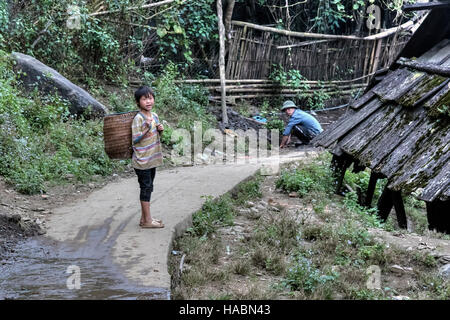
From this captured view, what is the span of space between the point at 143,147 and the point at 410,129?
130 inches

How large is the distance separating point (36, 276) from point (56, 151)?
14.4 feet

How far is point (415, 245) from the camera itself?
582cm

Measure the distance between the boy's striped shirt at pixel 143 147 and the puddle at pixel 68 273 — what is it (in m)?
0.77

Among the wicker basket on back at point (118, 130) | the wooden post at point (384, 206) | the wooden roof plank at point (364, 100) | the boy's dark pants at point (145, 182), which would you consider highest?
the wicker basket on back at point (118, 130)

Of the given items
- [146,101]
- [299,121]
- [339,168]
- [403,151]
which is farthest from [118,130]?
[299,121]

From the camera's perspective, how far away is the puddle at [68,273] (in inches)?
145

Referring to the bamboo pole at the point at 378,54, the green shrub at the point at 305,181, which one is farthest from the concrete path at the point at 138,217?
the bamboo pole at the point at 378,54

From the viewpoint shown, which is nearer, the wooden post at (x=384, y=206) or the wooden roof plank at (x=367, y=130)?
the wooden roof plank at (x=367, y=130)

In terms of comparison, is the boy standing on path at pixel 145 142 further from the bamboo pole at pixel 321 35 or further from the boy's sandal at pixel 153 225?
Result: the bamboo pole at pixel 321 35

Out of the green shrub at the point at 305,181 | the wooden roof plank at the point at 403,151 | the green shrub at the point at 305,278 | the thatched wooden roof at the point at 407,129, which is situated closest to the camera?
the green shrub at the point at 305,278

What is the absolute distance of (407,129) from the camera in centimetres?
646

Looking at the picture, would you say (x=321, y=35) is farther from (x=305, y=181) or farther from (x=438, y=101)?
(x=438, y=101)

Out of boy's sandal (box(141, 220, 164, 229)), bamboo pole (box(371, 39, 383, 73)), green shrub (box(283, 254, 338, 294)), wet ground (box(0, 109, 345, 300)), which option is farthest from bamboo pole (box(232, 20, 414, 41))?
green shrub (box(283, 254, 338, 294))
